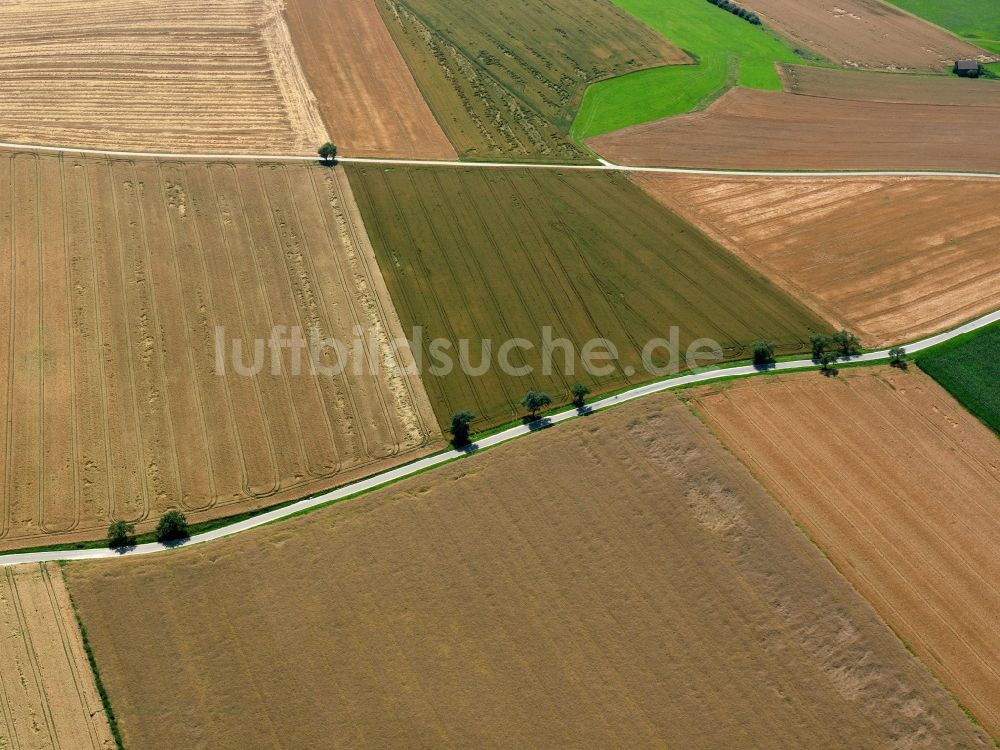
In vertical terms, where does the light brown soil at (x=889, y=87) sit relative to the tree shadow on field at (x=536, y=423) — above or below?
above

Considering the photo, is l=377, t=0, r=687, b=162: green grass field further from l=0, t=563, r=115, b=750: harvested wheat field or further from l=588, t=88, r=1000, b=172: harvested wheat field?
l=0, t=563, r=115, b=750: harvested wheat field

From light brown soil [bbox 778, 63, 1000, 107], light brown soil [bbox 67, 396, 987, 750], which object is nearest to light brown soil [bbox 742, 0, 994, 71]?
light brown soil [bbox 778, 63, 1000, 107]

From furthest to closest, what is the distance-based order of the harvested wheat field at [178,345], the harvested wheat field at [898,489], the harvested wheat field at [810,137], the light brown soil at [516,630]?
1. the harvested wheat field at [810,137]
2. the harvested wheat field at [178,345]
3. the harvested wheat field at [898,489]
4. the light brown soil at [516,630]

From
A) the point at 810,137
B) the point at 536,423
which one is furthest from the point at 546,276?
the point at 810,137

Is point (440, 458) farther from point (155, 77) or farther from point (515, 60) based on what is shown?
point (515, 60)

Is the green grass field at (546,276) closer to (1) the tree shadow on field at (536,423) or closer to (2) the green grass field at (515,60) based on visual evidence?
(1) the tree shadow on field at (536,423)

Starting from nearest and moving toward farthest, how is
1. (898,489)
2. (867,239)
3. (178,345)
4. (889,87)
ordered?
(898,489)
(178,345)
(867,239)
(889,87)

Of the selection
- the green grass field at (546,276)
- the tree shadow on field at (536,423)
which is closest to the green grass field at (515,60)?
the green grass field at (546,276)
